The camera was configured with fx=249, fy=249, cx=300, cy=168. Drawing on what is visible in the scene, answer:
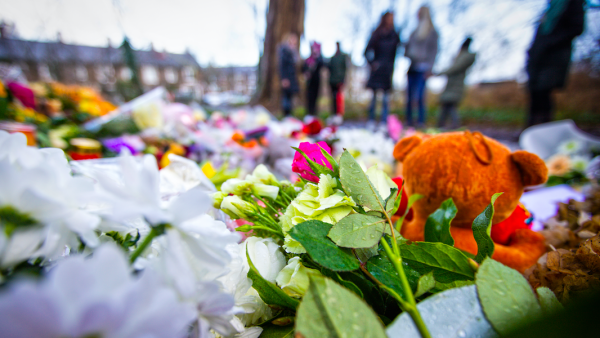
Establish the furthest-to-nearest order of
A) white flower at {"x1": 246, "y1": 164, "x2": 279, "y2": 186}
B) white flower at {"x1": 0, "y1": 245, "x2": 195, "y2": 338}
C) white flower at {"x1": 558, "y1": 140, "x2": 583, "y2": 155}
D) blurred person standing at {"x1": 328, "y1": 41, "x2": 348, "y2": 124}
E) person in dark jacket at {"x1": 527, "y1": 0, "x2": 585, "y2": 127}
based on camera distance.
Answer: blurred person standing at {"x1": 328, "y1": 41, "x2": 348, "y2": 124} → person in dark jacket at {"x1": 527, "y1": 0, "x2": 585, "y2": 127} → white flower at {"x1": 558, "y1": 140, "x2": 583, "y2": 155} → white flower at {"x1": 246, "y1": 164, "x2": 279, "y2": 186} → white flower at {"x1": 0, "y1": 245, "x2": 195, "y2": 338}

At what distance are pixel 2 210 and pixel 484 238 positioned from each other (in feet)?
1.69

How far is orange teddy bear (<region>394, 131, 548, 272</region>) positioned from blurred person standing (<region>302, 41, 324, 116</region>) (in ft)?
14.0

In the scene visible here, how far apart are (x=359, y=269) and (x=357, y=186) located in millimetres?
113

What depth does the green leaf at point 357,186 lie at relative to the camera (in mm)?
339

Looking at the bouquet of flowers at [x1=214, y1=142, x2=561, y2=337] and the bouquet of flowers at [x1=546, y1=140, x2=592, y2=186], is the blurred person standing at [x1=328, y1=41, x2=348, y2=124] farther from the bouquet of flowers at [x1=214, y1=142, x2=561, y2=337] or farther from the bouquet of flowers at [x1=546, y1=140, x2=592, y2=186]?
the bouquet of flowers at [x1=214, y1=142, x2=561, y2=337]

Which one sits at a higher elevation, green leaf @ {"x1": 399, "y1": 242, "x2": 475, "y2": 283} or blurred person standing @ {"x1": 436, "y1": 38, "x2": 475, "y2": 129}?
blurred person standing @ {"x1": 436, "y1": 38, "x2": 475, "y2": 129}

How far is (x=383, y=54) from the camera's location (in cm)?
353

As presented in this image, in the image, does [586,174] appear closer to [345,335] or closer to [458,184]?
[458,184]

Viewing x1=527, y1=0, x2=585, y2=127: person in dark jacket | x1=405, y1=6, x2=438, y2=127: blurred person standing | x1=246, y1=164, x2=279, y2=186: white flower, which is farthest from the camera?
x1=405, y1=6, x2=438, y2=127: blurred person standing

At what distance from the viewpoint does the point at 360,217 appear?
0.33 metres

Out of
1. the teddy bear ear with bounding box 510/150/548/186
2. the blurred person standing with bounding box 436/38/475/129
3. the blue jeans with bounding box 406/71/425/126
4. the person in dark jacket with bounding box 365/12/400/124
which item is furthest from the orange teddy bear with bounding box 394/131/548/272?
the blurred person standing with bounding box 436/38/475/129

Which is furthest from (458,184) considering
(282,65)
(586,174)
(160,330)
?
(282,65)

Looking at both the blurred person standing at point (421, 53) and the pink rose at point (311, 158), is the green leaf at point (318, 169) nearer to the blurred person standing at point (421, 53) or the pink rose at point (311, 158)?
the pink rose at point (311, 158)

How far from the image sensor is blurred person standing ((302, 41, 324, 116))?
4.39m
